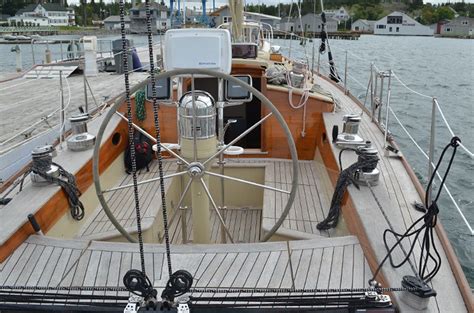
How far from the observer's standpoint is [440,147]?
843cm

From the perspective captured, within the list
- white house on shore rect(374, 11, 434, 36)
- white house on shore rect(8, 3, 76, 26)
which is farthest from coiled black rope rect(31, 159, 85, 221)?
white house on shore rect(374, 11, 434, 36)

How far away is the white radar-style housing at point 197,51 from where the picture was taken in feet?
7.99

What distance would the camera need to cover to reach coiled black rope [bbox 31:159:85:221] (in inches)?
117

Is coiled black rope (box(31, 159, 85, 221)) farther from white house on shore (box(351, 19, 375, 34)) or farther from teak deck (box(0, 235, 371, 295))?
white house on shore (box(351, 19, 375, 34))

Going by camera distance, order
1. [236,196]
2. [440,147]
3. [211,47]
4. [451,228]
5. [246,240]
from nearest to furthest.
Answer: [211,47]
[246,240]
[236,196]
[451,228]
[440,147]

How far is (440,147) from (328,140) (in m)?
5.39

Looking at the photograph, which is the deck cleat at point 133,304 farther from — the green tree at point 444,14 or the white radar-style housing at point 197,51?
the green tree at point 444,14

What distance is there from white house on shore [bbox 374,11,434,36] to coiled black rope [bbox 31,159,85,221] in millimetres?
68092

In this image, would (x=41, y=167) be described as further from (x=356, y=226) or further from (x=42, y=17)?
(x=42, y=17)

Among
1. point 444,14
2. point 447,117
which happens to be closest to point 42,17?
point 447,117

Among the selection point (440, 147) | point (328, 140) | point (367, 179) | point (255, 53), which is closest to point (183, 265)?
point (367, 179)

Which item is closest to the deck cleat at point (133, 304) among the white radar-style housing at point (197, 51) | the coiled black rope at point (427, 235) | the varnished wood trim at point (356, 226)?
the coiled black rope at point (427, 235)

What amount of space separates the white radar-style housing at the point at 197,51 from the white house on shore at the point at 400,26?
223 feet

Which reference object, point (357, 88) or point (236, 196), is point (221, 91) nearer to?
point (236, 196)
